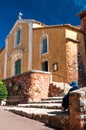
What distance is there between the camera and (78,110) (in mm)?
6984

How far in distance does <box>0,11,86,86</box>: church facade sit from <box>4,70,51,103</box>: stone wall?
525 cm

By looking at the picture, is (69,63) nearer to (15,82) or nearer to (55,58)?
(55,58)

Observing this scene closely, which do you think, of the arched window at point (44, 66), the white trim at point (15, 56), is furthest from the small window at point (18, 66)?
the arched window at point (44, 66)

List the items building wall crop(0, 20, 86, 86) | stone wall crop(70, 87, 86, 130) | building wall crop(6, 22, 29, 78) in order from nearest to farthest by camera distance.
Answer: stone wall crop(70, 87, 86, 130), building wall crop(0, 20, 86, 86), building wall crop(6, 22, 29, 78)

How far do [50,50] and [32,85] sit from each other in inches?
333

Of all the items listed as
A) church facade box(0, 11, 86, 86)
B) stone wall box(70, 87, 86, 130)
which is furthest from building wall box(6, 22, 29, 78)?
stone wall box(70, 87, 86, 130)

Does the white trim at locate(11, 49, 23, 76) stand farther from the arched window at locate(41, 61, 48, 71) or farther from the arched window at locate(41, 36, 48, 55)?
the arched window at locate(41, 61, 48, 71)

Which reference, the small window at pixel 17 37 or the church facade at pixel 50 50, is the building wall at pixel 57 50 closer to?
the church facade at pixel 50 50

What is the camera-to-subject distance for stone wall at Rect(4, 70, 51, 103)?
15.3 metres

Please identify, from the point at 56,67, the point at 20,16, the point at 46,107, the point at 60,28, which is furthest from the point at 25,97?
the point at 20,16

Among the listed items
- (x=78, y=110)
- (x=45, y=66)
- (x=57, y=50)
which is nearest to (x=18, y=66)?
(x=45, y=66)

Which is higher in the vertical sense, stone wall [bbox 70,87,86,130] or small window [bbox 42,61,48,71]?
Answer: small window [bbox 42,61,48,71]

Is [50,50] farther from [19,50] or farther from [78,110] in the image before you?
[78,110]

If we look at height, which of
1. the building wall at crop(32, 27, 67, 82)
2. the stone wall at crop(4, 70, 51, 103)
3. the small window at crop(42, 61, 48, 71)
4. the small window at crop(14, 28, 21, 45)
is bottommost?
the stone wall at crop(4, 70, 51, 103)
